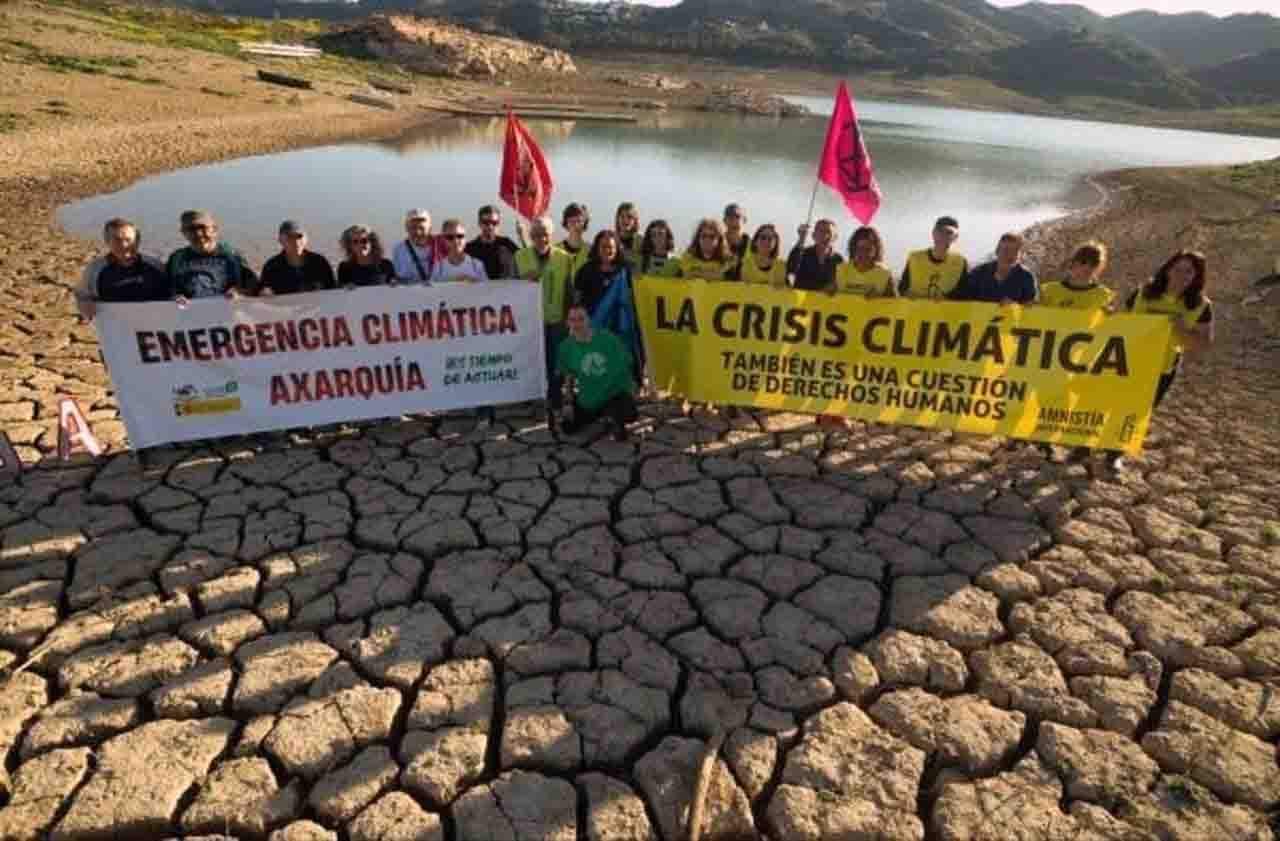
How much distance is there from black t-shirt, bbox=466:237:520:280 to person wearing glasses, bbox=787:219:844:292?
6.91ft

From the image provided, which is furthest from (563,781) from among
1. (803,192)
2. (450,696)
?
(803,192)

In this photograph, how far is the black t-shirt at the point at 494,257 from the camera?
5.92 metres

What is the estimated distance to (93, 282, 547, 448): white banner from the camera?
195 inches

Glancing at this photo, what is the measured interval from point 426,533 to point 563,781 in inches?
75.3

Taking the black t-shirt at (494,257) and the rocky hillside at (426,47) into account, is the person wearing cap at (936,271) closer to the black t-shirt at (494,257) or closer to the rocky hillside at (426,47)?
the black t-shirt at (494,257)

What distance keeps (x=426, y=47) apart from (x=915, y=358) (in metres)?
53.4

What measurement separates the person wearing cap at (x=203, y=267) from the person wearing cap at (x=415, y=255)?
3.42 feet

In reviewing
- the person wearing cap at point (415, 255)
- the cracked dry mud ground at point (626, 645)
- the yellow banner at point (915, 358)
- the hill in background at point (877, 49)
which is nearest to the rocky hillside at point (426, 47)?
the hill in background at point (877, 49)

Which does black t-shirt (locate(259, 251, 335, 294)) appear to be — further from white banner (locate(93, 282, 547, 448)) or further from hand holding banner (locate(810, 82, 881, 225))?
hand holding banner (locate(810, 82, 881, 225))

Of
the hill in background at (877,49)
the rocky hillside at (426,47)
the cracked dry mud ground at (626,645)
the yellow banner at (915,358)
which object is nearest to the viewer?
the cracked dry mud ground at (626,645)

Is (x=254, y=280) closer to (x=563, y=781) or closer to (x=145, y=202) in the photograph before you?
(x=563, y=781)

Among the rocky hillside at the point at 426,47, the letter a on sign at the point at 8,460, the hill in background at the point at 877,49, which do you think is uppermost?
the hill in background at the point at 877,49

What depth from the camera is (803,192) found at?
73.5ft

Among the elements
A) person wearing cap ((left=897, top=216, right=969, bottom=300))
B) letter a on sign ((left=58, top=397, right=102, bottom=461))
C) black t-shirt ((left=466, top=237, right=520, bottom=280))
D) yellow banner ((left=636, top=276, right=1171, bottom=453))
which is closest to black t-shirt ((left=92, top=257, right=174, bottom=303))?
letter a on sign ((left=58, top=397, right=102, bottom=461))
